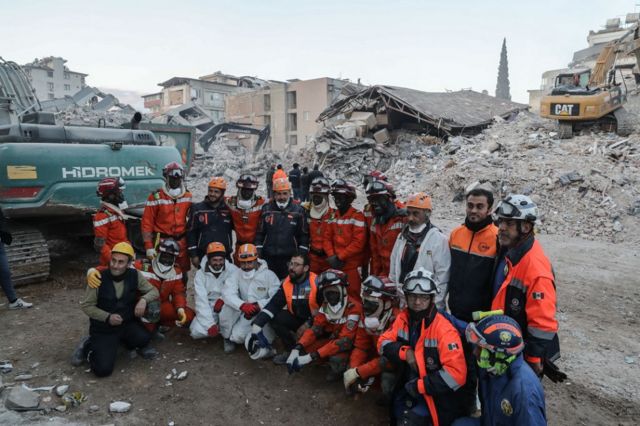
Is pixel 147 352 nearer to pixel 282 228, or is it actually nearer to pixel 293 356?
pixel 293 356

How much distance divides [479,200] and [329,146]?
16.1 meters

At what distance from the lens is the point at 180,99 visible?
149 feet

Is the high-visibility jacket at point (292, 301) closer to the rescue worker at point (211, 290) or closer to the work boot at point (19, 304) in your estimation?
the rescue worker at point (211, 290)

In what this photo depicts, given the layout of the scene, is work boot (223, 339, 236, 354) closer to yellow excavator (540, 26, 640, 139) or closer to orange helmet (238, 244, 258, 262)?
orange helmet (238, 244, 258, 262)

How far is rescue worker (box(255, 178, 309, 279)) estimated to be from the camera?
5.11m

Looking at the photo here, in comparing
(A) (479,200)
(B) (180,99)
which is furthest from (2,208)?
(B) (180,99)

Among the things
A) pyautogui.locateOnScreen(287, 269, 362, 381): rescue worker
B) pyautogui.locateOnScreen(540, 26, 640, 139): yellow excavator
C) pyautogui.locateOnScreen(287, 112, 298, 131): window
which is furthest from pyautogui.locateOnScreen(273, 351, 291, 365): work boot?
pyautogui.locateOnScreen(287, 112, 298, 131): window

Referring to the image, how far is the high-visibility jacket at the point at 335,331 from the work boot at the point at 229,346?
0.86m

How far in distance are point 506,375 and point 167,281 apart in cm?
365

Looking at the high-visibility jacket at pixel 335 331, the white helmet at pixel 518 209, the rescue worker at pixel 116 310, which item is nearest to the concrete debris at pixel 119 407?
the rescue worker at pixel 116 310

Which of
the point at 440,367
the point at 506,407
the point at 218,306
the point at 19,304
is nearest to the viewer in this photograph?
the point at 506,407

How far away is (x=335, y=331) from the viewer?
4.15 m

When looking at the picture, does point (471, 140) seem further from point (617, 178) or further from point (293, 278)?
point (293, 278)

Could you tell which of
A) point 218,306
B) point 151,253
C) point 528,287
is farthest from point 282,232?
point 528,287
